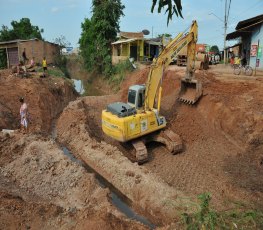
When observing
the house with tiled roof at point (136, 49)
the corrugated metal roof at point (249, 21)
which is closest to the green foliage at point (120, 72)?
the house with tiled roof at point (136, 49)

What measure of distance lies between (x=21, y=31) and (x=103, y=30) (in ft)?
46.8

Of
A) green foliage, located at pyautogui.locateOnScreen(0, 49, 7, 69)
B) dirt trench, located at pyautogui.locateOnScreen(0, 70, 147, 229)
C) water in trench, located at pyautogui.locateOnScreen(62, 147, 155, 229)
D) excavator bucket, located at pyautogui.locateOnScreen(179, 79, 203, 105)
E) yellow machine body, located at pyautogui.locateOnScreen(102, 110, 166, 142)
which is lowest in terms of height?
water in trench, located at pyautogui.locateOnScreen(62, 147, 155, 229)

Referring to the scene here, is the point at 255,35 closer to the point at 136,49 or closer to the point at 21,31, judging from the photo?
the point at 136,49

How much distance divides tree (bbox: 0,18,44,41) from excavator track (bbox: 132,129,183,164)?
30466mm

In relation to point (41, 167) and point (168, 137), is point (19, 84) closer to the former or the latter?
point (41, 167)

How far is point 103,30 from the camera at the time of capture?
32031 millimetres

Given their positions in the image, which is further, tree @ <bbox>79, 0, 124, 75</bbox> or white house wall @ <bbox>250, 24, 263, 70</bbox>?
tree @ <bbox>79, 0, 124, 75</bbox>

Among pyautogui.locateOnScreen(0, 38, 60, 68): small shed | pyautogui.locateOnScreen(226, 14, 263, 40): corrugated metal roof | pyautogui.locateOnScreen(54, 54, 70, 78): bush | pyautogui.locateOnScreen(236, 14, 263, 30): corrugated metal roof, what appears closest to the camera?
pyautogui.locateOnScreen(236, 14, 263, 30): corrugated metal roof

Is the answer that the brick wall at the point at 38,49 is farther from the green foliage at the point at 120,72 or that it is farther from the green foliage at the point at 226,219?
the green foliage at the point at 226,219

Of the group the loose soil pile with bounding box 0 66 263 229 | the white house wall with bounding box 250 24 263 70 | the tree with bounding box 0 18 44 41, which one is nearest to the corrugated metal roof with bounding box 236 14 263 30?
the white house wall with bounding box 250 24 263 70

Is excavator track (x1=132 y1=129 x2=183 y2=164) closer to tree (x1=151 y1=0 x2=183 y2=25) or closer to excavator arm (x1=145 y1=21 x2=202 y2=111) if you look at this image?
excavator arm (x1=145 y1=21 x2=202 y2=111)

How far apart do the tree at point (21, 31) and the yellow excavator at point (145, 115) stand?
29893 mm

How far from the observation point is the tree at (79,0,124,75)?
31.1m

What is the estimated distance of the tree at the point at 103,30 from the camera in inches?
1225
